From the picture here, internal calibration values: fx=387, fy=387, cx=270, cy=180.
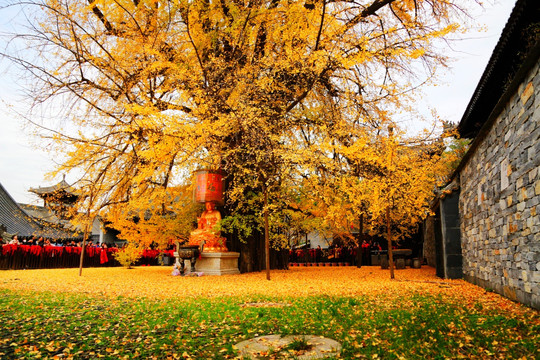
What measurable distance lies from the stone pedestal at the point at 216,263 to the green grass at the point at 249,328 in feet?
20.4

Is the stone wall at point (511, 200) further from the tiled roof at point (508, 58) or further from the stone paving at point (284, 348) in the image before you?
the stone paving at point (284, 348)

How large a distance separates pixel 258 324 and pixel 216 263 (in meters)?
8.17

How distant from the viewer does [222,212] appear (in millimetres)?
13633

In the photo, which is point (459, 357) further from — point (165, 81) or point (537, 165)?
point (165, 81)

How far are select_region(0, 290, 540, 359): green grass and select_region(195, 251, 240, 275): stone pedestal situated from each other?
620cm

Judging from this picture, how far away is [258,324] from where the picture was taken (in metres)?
4.39

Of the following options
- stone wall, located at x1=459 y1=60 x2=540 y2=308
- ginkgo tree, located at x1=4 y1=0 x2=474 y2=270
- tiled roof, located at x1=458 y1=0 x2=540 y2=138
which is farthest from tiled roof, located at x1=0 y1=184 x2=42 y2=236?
tiled roof, located at x1=458 y1=0 x2=540 y2=138

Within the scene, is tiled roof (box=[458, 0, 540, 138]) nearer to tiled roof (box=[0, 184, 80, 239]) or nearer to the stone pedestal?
the stone pedestal

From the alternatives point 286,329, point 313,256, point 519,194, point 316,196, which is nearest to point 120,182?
point 316,196

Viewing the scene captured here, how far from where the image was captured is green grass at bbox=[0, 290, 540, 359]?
3268mm

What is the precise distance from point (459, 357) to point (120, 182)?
1157 cm

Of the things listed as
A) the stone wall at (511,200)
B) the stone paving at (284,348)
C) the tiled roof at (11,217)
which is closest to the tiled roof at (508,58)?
the stone wall at (511,200)

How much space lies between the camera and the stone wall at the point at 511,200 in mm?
4583

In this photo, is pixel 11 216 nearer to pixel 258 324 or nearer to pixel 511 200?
pixel 258 324
